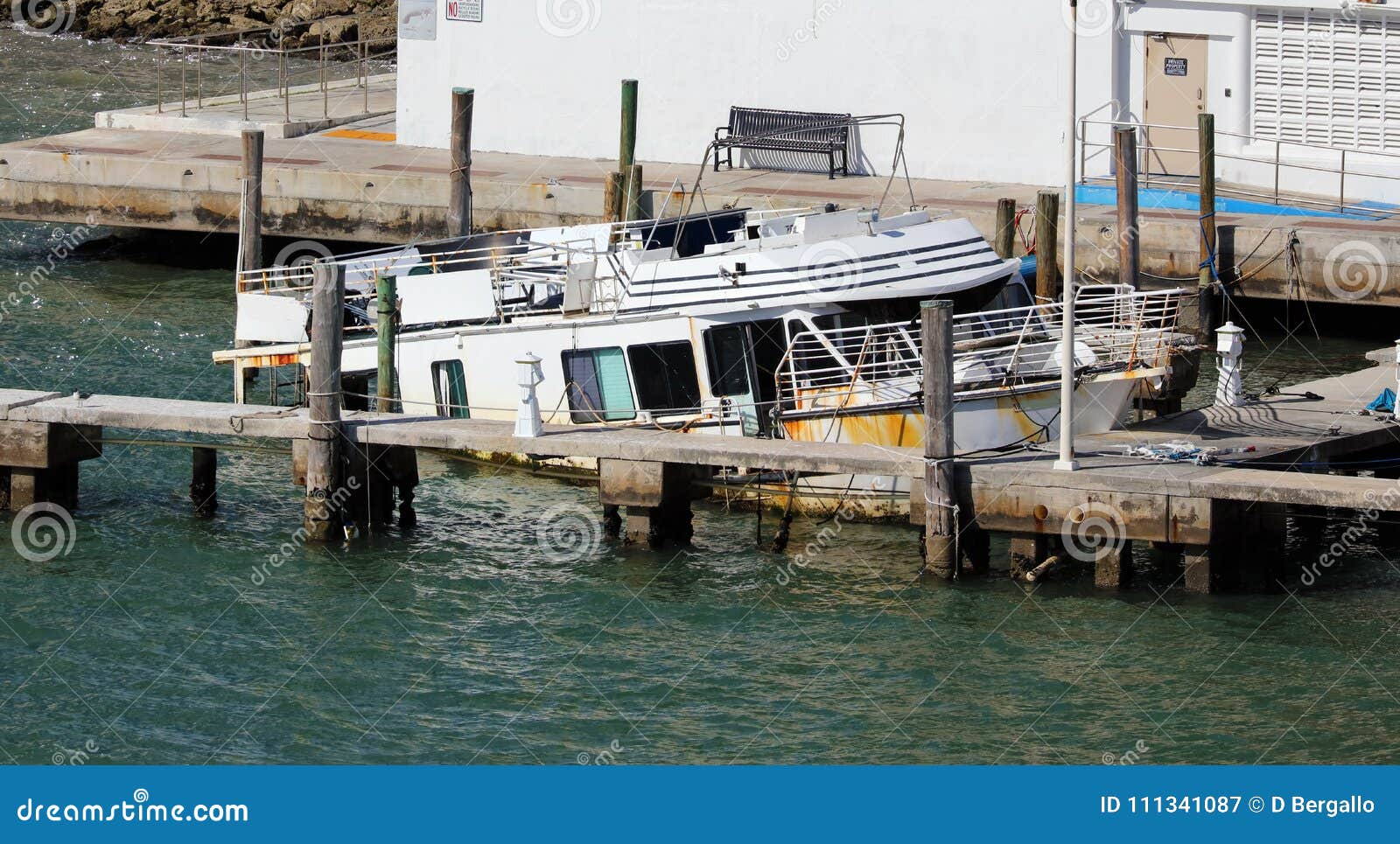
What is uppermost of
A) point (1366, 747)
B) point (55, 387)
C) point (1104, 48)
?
point (1104, 48)

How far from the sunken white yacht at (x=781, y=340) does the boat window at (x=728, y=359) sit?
2 cm

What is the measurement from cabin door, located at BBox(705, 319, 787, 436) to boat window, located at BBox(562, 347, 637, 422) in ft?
3.16

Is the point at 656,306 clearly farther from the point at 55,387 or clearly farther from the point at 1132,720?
the point at 55,387

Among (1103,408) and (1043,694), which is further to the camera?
(1103,408)

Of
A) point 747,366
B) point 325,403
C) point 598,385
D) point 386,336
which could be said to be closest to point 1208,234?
point 747,366

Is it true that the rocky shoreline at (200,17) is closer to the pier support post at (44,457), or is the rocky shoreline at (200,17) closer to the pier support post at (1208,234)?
the pier support post at (1208,234)

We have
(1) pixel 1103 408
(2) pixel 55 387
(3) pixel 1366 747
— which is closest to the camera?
(3) pixel 1366 747

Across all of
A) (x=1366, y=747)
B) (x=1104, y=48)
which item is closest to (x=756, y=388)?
(x=1366, y=747)

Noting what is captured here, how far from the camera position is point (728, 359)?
20.8 m

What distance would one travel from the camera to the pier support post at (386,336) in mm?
21281

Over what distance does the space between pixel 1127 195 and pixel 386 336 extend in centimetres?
951

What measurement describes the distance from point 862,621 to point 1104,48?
14934mm

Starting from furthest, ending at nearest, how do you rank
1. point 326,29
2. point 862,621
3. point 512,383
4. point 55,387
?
point 326,29 < point 55,387 < point 512,383 < point 862,621

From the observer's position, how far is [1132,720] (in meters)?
16.4
